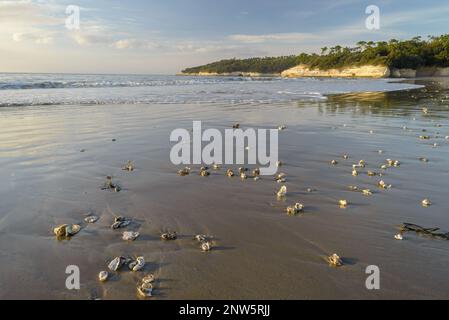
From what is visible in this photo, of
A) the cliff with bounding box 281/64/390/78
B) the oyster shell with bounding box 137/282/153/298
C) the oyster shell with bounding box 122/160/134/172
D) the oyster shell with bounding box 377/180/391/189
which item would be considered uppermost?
the cliff with bounding box 281/64/390/78

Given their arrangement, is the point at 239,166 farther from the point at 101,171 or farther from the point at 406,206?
the point at 406,206

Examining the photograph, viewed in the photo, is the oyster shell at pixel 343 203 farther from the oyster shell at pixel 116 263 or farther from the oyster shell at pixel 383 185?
the oyster shell at pixel 116 263

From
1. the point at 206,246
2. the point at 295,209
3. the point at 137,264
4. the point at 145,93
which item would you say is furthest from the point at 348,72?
the point at 137,264

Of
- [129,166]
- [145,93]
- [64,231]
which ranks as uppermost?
[145,93]

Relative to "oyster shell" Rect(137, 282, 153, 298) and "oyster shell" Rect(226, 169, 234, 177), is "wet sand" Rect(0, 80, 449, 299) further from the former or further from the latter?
"oyster shell" Rect(226, 169, 234, 177)

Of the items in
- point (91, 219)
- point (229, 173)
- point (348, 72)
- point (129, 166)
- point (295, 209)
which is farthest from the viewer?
point (348, 72)

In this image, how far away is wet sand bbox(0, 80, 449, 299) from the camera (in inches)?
142

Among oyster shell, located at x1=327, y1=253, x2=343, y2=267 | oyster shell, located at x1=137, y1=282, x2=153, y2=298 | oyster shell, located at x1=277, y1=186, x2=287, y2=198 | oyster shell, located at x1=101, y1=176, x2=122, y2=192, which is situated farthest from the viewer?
oyster shell, located at x1=101, y1=176, x2=122, y2=192

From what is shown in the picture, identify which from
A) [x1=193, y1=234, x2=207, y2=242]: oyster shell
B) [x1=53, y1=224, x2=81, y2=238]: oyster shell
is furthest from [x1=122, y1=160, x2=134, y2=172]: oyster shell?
[x1=193, y1=234, x2=207, y2=242]: oyster shell

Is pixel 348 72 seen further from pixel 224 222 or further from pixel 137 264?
pixel 137 264

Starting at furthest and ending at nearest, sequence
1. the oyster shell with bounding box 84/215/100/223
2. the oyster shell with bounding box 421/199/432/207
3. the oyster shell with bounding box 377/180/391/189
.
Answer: the oyster shell with bounding box 377/180/391/189, the oyster shell with bounding box 421/199/432/207, the oyster shell with bounding box 84/215/100/223

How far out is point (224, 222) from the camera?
16.7 feet

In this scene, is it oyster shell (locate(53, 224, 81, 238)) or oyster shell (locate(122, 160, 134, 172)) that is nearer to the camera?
oyster shell (locate(53, 224, 81, 238))

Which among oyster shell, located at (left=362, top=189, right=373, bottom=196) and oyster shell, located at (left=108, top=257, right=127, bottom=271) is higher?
oyster shell, located at (left=362, top=189, right=373, bottom=196)
